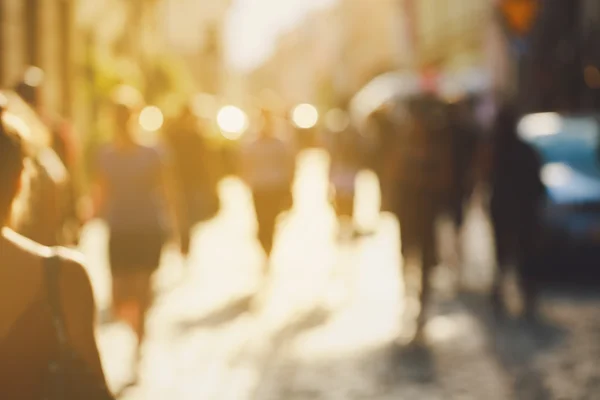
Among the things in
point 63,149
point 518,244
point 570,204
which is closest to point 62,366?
point 63,149

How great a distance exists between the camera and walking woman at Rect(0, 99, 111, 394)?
3180 mm

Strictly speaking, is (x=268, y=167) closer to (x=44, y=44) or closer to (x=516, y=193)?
(x=516, y=193)

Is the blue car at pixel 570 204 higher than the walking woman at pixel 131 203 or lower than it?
higher

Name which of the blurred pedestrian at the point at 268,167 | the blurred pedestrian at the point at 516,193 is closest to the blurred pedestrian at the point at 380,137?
the blurred pedestrian at the point at 268,167

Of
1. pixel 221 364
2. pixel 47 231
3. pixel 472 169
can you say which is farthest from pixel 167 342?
pixel 472 169

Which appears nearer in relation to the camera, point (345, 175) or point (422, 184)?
point (422, 184)

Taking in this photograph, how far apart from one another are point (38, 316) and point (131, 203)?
4596mm

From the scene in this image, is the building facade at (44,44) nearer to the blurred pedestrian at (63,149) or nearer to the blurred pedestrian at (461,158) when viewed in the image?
the blurred pedestrian at (461,158)

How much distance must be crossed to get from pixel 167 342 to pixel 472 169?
598 cm

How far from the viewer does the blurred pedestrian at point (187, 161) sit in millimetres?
13984

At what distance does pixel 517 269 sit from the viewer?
10.8 metres

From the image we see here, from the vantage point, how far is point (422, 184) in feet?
32.9

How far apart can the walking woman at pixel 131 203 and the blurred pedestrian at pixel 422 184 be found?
2.59 meters

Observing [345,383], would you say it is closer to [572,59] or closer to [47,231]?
[47,231]
